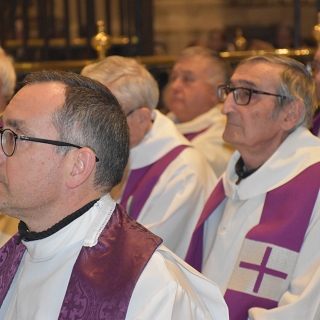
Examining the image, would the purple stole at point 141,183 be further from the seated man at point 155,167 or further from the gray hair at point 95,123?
the gray hair at point 95,123

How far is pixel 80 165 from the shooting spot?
91.4 inches

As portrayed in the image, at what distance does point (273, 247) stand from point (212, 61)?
103 inches

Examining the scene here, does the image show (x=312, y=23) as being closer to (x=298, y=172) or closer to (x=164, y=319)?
(x=298, y=172)

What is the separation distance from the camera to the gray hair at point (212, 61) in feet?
18.7

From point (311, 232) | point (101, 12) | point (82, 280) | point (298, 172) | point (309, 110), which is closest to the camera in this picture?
point (82, 280)

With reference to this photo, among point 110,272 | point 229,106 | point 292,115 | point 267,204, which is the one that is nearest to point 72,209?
point 110,272

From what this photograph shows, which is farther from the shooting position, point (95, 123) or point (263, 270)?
point (263, 270)

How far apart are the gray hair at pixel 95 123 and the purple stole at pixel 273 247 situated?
117cm

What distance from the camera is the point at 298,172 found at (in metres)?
3.48

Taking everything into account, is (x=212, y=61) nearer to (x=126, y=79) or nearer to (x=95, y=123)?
(x=126, y=79)

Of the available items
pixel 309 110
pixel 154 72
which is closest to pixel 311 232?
pixel 309 110

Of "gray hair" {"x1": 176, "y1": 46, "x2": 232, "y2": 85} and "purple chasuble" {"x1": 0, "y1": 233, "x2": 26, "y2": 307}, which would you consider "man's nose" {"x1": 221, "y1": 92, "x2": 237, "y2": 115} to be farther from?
"gray hair" {"x1": 176, "y1": 46, "x2": 232, "y2": 85}

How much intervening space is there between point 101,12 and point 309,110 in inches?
280

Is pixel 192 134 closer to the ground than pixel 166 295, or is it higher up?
closer to the ground
